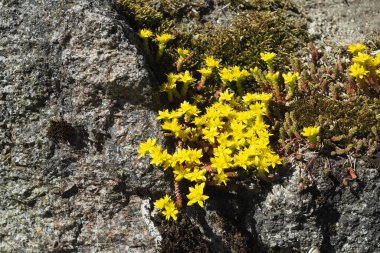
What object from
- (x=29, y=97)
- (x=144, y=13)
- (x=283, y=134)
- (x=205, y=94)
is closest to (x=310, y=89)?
(x=283, y=134)

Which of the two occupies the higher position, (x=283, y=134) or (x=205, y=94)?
(x=205, y=94)

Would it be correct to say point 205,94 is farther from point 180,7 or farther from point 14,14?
point 14,14

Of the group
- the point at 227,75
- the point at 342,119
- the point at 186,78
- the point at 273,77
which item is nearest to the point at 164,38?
the point at 186,78

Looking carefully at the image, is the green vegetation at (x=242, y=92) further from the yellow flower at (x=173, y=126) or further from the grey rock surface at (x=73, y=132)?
the grey rock surface at (x=73, y=132)

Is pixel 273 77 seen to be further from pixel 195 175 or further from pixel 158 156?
pixel 158 156

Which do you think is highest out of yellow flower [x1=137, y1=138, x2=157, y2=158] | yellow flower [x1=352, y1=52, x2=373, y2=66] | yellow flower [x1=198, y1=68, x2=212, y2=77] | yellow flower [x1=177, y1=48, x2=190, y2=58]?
yellow flower [x1=177, y1=48, x2=190, y2=58]

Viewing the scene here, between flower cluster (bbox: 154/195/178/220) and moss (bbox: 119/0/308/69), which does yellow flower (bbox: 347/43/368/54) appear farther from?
flower cluster (bbox: 154/195/178/220)

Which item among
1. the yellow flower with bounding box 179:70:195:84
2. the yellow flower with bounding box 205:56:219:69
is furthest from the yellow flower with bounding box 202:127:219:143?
the yellow flower with bounding box 205:56:219:69
